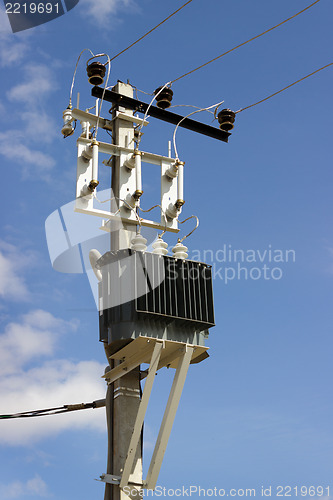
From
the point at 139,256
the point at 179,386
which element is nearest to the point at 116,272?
the point at 139,256

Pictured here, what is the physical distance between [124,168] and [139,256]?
1822 mm

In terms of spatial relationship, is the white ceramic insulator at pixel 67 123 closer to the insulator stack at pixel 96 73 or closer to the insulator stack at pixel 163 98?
the insulator stack at pixel 96 73

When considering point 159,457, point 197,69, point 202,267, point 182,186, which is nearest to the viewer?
point 159,457

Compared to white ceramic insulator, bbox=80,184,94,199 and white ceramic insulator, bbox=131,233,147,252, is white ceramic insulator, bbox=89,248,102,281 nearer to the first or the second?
white ceramic insulator, bbox=131,233,147,252

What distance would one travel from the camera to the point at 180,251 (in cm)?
1116

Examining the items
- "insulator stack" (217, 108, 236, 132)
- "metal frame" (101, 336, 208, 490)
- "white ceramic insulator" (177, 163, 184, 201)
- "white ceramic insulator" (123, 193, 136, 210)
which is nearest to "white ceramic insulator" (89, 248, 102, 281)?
"white ceramic insulator" (123, 193, 136, 210)

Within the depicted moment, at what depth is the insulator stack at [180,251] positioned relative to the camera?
1111 centimetres

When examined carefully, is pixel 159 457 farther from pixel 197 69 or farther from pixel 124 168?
pixel 197 69

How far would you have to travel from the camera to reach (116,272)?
10641 millimetres

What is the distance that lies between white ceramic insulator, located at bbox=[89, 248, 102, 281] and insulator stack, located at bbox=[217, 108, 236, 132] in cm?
375

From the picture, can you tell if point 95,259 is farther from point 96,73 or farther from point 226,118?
point 226,118

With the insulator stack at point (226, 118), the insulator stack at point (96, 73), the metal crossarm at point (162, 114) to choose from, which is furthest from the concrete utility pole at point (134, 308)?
the insulator stack at point (226, 118)

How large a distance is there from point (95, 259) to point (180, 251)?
1231 millimetres

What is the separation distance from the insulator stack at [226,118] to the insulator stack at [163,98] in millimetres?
989
